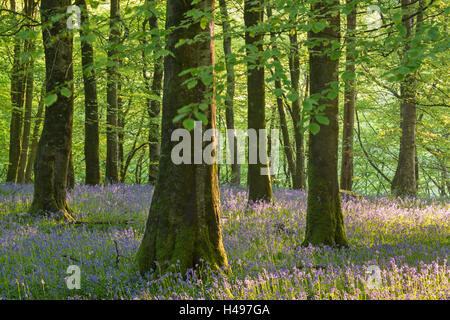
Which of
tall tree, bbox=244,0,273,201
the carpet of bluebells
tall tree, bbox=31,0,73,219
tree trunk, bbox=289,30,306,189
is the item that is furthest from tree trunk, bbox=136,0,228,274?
tree trunk, bbox=289,30,306,189

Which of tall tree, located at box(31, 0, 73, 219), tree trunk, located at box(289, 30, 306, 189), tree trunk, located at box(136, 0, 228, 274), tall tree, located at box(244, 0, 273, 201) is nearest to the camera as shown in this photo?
tree trunk, located at box(136, 0, 228, 274)

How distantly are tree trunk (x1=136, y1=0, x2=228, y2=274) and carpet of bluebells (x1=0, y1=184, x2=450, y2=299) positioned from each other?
0.84 feet

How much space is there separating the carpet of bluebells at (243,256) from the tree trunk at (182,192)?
0.84 feet

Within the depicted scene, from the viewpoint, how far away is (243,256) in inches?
230

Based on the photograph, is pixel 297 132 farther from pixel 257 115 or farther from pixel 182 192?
pixel 182 192

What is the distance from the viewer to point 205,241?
519cm

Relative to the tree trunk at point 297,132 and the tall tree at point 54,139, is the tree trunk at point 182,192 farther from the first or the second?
the tree trunk at point 297,132

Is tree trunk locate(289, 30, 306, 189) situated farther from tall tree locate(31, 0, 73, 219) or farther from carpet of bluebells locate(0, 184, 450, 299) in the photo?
tall tree locate(31, 0, 73, 219)

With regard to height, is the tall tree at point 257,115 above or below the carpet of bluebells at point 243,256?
above

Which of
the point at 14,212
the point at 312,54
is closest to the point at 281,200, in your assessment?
the point at 312,54

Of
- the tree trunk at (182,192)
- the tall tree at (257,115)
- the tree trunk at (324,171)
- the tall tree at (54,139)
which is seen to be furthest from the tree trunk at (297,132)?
the tree trunk at (182,192)

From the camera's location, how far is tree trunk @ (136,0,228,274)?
5.09 meters

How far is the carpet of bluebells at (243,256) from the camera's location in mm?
4410
